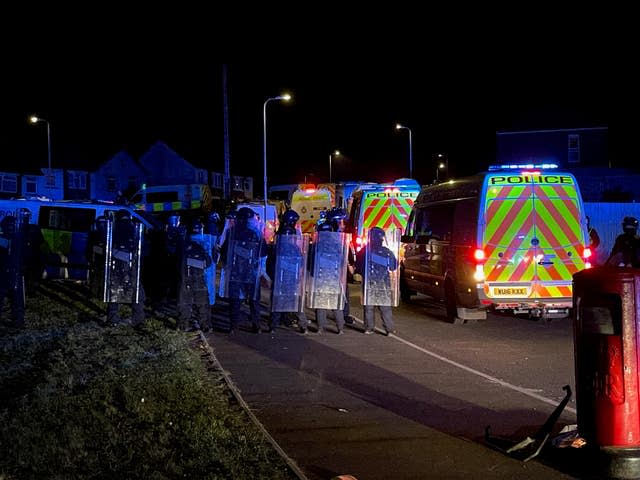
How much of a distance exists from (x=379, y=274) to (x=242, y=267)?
2.12 metres

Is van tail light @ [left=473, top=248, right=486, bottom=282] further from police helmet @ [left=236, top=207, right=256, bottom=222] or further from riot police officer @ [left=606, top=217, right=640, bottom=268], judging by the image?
police helmet @ [left=236, top=207, right=256, bottom=222]

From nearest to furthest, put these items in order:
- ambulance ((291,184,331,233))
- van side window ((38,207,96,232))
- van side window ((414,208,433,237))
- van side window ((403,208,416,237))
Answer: van side window ((414,208,433,237)), van side window ((403,208,416,237)), van side window ((38,207,96,232)), ambulance ((291,184,331,233))

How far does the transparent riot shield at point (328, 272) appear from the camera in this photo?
11797mm

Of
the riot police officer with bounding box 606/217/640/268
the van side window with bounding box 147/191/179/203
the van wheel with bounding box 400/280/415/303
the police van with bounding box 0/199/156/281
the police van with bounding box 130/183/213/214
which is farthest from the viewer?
the van side window with bounding box 147/191/179/203

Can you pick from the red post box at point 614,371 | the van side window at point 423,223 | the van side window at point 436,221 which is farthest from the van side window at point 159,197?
the red post box at point 614,371

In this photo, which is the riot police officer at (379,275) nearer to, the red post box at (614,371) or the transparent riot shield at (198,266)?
the transparent riot shield at (198,266)

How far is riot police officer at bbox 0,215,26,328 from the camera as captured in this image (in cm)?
1148

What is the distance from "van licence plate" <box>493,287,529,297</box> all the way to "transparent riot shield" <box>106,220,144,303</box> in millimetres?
5454

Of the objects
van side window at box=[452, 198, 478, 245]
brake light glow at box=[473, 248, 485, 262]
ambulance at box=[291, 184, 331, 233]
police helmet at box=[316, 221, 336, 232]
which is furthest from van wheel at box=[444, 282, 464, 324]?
ambulance at box=[291, 184, 331, 233]

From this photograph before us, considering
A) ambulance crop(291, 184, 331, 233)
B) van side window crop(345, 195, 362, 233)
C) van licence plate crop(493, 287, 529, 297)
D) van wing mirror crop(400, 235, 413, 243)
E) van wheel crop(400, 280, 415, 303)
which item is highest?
ambulance crop(291, 184, 331, 233)

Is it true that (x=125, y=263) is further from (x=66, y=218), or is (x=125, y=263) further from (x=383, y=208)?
(x=383, y=208)

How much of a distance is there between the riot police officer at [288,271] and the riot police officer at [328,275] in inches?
6.7

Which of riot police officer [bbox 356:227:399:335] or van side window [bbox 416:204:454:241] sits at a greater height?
van side window [bbox 416:204:454:241]

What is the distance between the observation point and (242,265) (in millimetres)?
12016
